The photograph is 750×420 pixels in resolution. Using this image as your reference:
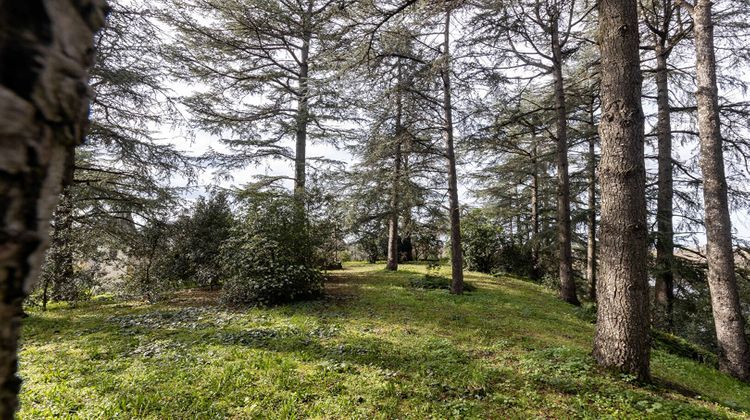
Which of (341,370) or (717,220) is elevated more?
(717,220)

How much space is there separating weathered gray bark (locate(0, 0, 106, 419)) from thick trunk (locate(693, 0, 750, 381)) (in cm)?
789

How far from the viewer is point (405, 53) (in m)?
9.32

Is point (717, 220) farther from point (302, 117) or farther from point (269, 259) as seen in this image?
point (302, 117)

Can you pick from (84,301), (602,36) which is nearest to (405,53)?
(602,36)

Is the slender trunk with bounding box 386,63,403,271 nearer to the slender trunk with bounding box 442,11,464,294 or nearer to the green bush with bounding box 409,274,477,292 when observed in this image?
the slender trunk with bounding box 442,11,464,294

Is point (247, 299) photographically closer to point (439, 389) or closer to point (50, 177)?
point (439, 389)

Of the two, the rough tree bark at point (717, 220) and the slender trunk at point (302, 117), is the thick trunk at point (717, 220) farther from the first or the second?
the slender trunk at point (302, 117)

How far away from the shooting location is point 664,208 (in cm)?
920

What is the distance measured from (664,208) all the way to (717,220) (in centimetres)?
419

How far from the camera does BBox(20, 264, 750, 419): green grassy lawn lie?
3334 millimetres

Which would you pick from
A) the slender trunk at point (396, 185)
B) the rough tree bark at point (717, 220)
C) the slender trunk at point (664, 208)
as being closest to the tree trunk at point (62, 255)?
the slender trunk at point (396, 185)

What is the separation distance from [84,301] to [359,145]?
9.87 meters

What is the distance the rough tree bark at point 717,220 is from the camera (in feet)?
17.8

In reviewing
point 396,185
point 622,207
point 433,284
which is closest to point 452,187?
point 396,185
